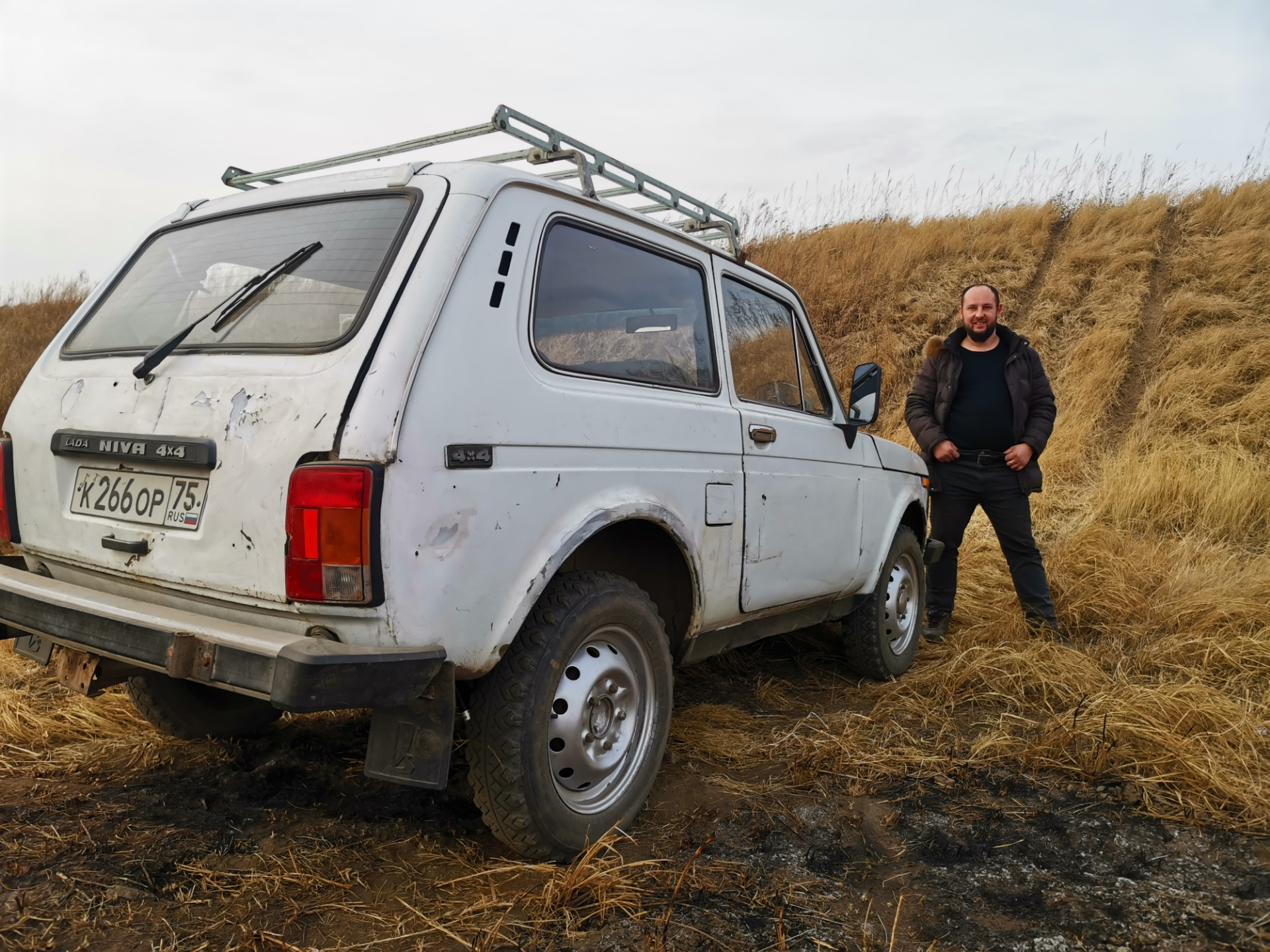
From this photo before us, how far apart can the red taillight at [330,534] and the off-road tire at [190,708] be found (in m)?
1.19

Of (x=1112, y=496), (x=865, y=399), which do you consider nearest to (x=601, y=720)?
(x=865, y=399)

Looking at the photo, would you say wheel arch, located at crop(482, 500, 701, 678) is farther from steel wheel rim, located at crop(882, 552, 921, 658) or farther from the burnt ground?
steel wheel rim, located at crop(882, 552, 921, 658)

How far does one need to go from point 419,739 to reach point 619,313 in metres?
1.45

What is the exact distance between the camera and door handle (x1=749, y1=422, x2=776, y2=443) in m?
3.20

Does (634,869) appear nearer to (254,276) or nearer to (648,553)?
(648,553)

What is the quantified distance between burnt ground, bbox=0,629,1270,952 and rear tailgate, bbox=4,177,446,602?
79 centimetres

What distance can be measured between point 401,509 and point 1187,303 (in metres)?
11.4

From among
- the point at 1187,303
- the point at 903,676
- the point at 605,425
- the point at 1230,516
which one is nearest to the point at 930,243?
the point at 1187,303

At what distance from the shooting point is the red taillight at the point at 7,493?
2588mm

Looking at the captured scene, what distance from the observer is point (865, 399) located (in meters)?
4.02

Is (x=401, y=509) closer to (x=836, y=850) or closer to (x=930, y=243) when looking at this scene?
(x=836, y=850)

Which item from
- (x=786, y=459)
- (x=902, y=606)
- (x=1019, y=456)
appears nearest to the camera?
(x=786, y=459)

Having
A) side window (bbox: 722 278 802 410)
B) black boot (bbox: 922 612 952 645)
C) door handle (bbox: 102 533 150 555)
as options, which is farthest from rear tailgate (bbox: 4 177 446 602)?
black boot (bbox: 922 612 952 645)

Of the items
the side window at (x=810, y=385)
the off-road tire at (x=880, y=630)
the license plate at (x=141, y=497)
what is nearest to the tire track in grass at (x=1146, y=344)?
the off-road tire at (x=880, y=630)
